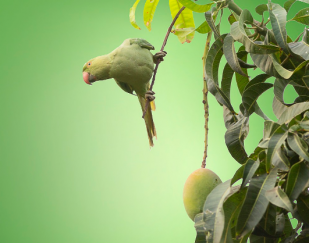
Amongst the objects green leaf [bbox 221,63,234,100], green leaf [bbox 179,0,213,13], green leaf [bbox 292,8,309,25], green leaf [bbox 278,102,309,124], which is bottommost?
green leaf [bbox 278,102,309,124]

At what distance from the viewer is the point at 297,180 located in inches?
17.4

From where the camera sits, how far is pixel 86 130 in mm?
1697

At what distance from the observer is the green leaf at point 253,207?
1.43ft

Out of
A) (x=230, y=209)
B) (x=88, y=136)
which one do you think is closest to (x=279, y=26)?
(x=230, y=209)

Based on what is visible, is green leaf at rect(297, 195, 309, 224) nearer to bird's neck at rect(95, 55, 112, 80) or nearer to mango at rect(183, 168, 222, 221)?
mango at rect(183, 168, 222, 221)

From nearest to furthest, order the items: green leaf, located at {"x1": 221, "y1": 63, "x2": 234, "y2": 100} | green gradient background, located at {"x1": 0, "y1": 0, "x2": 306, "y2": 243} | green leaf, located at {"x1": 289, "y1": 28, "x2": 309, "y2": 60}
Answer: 1. green leaf, located at {"x1": 289, "y1": 28, "x2": 309, "y2": 60}
2. green leaf, located at {"x1": 221, "y1": 63, "x2": 234, "y2": 100}
3. green gradient background, located at {"x1": 0, "y1": 0, "x2": 306, "y2": 243}

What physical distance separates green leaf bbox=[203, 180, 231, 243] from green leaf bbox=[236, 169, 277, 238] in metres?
0.03

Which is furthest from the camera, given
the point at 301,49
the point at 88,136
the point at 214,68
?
the point at 88,136

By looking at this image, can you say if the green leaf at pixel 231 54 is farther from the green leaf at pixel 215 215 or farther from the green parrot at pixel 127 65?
the green parrot at pixel 127 65

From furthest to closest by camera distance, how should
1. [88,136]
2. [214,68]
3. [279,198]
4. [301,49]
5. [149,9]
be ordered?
1. [88,136]
2. [149,9]
3. [214,68]
4. [301,49]
5. [279,198]

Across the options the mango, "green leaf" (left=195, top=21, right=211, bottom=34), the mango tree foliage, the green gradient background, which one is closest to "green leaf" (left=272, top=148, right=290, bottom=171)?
the mango tree foliage

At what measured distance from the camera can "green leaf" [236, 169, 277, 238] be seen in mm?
435

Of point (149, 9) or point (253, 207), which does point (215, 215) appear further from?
point (149, 9)

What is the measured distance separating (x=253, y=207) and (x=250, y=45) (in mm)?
225
